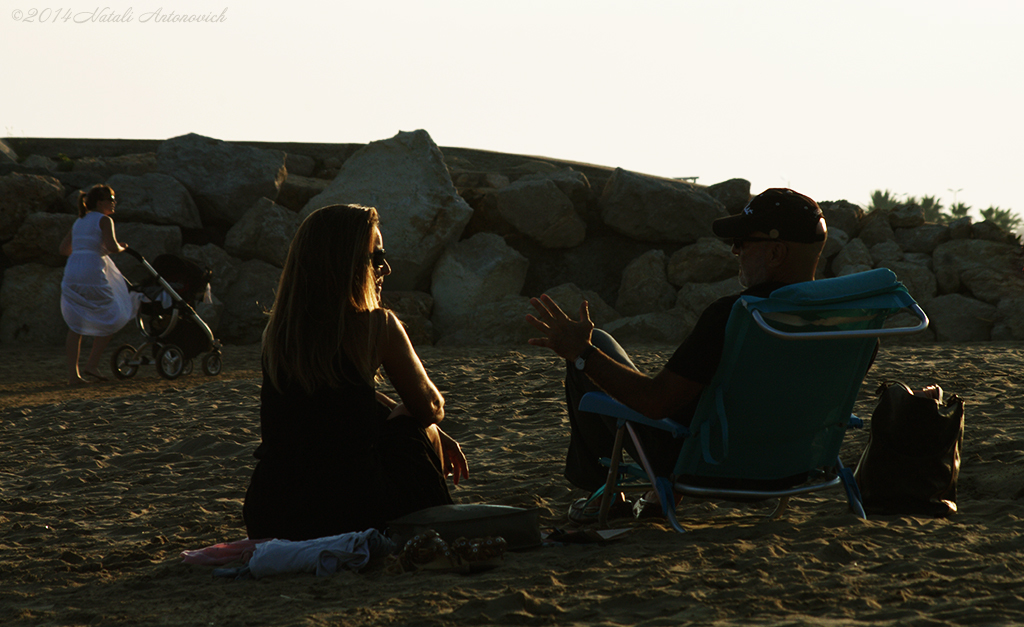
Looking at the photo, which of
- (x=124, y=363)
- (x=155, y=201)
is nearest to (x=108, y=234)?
(x=124, y=363)

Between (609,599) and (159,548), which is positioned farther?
(159,548)

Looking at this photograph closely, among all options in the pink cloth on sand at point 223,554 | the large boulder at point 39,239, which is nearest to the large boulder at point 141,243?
the large boulder at point 39,239

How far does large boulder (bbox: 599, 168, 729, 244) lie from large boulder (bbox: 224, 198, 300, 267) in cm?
434

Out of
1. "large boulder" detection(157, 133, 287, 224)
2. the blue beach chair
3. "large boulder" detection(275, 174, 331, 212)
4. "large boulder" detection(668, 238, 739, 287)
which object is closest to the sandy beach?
the blue beach chair

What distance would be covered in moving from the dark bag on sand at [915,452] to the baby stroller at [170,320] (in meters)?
7.05

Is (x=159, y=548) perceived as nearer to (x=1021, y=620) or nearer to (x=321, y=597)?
(x=321, y=597)

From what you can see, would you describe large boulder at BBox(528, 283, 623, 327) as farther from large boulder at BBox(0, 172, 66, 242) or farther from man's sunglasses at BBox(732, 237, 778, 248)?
man's sunglasses at BBox(732, 237, 778, 248)

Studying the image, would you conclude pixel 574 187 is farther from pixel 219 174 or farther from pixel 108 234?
pixel 108 234

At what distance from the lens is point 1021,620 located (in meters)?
2.16

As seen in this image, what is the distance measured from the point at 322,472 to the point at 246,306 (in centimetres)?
881

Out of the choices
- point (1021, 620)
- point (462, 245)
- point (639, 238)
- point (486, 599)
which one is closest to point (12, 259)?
point (462, 245)

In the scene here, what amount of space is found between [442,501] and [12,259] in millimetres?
10345

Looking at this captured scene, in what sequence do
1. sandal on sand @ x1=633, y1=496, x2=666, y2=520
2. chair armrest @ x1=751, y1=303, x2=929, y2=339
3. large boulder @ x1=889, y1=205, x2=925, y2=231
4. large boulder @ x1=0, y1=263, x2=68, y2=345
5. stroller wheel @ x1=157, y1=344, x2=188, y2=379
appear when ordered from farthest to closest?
large boulder @ x1=889, y1=205, x2=925, y2=231
large boulder @ x1=0, y1=263, x2=68, y2=345
stroller wheel @ x1=157, y1=344, x2=188, y2=379
sandal on sand @ x1=633, y1=496, x2=666, y2=520
chair armrest @ x1=751, y1=303, x2=929, y2=339

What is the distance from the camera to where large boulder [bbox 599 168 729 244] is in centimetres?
1202
